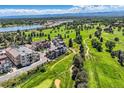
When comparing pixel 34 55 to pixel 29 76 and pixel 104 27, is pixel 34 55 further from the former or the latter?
pixel 104 27

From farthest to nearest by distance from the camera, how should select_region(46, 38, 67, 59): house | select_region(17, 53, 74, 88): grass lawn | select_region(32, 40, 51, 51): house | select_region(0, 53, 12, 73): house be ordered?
select_region(46, 38, 67, 59): house → select_region(32, 40, 51, 51): house → select_region(17, 53, 74, 88): grass lawn → select_region(0, 53, 12, 73): house

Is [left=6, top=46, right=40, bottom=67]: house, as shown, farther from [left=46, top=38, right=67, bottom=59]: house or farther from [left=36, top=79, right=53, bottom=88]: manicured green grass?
[left=36, top=79, right=53, bottom=88]: manicured green grass

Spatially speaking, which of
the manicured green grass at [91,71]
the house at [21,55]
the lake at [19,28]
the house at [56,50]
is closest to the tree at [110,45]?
the manicured green grass at [91,71]

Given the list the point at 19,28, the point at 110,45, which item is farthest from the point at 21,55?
the point at 110,45

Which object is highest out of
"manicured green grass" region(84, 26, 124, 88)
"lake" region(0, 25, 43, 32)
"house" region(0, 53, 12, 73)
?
"lake" region(0, 25, 43, 32)

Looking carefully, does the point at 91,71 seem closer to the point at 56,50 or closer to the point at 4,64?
the point at 56,50

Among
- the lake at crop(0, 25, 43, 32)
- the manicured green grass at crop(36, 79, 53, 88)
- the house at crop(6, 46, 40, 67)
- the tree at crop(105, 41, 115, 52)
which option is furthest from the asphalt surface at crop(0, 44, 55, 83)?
the tree at crop(105, 41, 115, 52)
